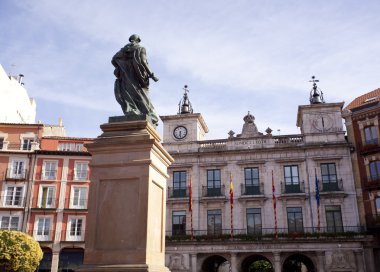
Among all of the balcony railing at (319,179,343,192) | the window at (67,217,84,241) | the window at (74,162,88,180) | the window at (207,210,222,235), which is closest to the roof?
the balcony railing at (319,179,343,192)

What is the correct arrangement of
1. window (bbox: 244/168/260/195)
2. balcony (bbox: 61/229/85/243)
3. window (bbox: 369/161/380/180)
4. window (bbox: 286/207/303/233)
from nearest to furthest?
window (bbox: 369/161/380/180), window (bbox: 286/207/303/233), window (bbox: 244/168/260/195), balcony (bbox: 61/229/85/243)

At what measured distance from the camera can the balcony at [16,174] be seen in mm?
35594

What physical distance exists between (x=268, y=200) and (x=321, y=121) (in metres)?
7.92

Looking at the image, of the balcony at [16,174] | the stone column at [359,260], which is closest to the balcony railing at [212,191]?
the stone column at [359,260]

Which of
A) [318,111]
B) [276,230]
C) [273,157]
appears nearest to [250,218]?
[276,230]

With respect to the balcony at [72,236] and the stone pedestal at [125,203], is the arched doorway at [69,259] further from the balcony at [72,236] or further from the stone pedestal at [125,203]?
the stone pedestal at [125,203]

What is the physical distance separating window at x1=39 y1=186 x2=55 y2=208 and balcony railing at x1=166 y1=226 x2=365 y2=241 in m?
10.9

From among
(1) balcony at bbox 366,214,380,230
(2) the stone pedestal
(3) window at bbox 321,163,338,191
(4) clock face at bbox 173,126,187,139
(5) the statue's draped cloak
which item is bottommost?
(2) the stone pedestal

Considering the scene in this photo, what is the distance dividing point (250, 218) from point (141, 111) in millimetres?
26365

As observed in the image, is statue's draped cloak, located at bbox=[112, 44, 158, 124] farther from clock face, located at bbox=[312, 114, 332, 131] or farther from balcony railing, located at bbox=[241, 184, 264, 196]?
clock face, located at bbox=[312, 114, 332, 131]

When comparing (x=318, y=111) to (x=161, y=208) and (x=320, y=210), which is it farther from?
(x=161, y=208)

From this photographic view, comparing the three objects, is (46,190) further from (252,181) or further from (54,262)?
(252,181)

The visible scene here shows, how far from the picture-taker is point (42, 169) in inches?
1431

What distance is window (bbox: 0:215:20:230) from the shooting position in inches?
1355
